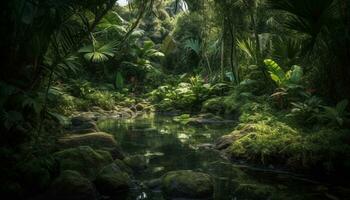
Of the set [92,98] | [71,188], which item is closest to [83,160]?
[71,188]

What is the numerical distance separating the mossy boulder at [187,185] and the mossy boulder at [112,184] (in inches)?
21.3

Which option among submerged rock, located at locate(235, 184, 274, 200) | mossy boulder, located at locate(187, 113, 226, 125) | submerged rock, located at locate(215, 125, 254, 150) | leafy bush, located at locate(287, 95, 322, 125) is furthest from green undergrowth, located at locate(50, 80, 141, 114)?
submerged rock, located at locate(235, 184, 274, 200)

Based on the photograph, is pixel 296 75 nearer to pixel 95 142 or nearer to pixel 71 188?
pixel 95 142

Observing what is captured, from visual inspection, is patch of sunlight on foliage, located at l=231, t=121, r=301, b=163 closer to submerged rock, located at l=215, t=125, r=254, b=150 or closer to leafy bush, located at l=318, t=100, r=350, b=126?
submerged rock, located at l=215, t=125, r=254, b=150

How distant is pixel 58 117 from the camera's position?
272 inches

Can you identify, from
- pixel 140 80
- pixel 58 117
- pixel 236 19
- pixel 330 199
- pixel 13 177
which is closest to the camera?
pixel 13 177

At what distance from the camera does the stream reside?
553cm

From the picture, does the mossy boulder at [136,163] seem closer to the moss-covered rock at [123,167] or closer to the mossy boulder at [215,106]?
the moss-covered rock at [123,167]

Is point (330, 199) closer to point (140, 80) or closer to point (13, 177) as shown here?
point (13, 177)

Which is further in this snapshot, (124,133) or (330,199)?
(124,133)

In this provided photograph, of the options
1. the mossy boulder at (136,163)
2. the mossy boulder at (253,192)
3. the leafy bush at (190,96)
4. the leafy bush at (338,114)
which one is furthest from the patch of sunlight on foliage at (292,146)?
the leafy bush at (190,96)

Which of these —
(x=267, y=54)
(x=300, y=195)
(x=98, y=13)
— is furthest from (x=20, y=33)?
(x=267, y=54)

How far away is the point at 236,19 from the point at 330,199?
968 cm

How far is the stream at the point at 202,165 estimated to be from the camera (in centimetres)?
553
